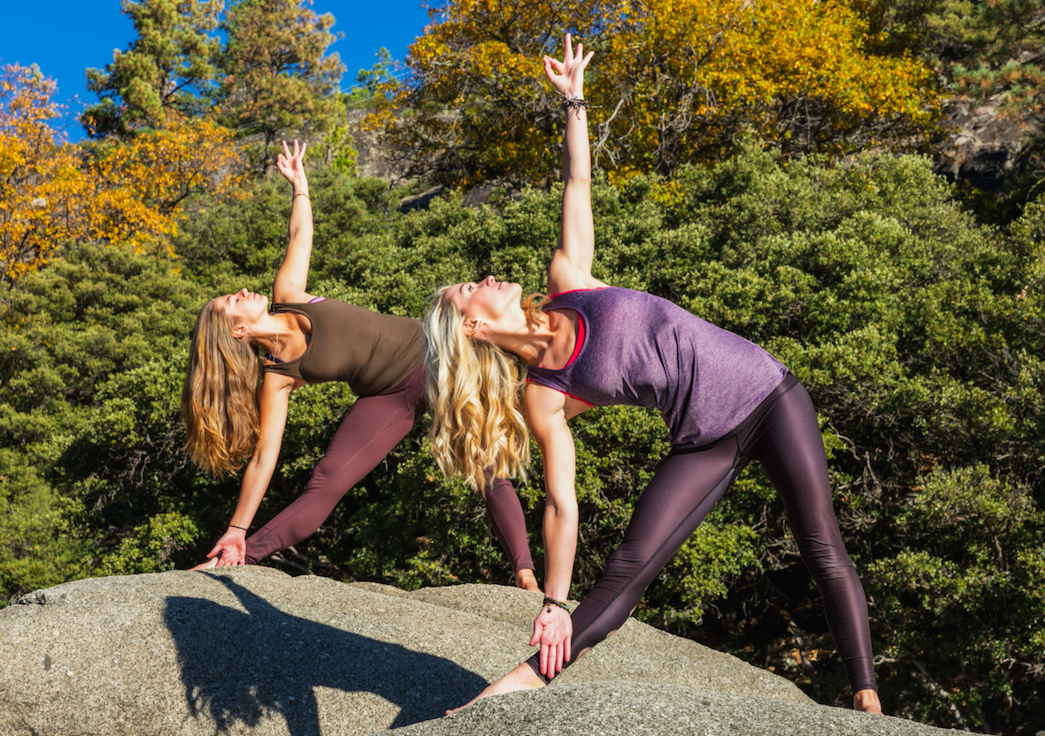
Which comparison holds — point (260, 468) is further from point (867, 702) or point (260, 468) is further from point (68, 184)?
point (68, 184)

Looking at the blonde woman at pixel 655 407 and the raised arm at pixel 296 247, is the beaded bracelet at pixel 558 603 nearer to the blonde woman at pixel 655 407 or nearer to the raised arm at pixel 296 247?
the blonde woman at pixel 655 407

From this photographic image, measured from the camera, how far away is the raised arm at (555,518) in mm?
2672

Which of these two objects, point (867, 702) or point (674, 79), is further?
point (674, 79)

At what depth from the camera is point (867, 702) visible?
9.53 ft

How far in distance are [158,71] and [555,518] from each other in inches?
1397

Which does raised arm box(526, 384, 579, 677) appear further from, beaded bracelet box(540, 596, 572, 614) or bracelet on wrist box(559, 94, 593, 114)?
bracelet on wrist box(559, 94, 593, 114)

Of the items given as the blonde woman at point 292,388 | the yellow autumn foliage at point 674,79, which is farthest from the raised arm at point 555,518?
the yellow autumn foliage at point 674,79

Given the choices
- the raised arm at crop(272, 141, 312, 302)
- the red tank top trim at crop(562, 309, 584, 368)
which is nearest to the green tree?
the raised arm at crop(272, 141, 312, 302)

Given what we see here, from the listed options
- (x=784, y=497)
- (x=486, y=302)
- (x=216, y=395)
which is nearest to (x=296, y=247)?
(x=216, y=395)

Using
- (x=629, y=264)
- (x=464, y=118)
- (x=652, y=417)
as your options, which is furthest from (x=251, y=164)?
(x=652, y=417)

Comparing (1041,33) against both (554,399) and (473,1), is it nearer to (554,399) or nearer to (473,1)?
(473,1)

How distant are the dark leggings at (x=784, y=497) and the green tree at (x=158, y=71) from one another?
32135 mm

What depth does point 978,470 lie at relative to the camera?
6.85m

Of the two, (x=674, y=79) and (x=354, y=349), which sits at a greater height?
(x=674, y=79)
